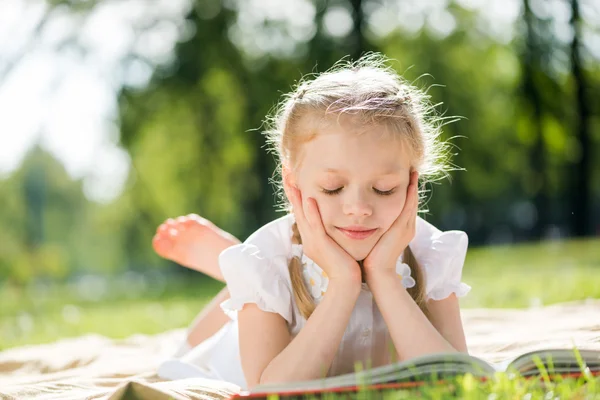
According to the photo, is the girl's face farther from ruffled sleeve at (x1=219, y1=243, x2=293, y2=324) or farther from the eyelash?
ruffled sleeve at (x1=219, y1=243, x2=293, y2=324)

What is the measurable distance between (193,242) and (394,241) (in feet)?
5.59

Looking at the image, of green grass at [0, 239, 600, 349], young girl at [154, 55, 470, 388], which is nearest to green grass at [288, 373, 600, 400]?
young girl at [154, 55, 470, 388]

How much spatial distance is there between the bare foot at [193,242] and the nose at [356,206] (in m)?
1.58

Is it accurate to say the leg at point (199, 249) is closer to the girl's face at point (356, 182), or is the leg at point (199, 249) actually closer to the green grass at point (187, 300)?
the girl's face at point (356, 182)

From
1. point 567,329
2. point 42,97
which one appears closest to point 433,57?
point 42,97

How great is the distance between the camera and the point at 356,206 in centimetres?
237

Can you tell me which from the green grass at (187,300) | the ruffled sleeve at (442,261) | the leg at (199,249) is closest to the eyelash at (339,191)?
the ruffled sleeve at (442,261)

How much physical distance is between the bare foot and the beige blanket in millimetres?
585

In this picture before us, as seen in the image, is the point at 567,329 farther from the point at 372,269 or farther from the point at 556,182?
the point at 556,182

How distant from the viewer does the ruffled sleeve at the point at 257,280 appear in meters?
2.54

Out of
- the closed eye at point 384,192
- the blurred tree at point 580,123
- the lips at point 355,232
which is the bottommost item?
the lips at point 355,232

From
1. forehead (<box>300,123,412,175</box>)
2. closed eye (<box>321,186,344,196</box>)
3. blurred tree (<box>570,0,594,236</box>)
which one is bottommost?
closed eye (<box>321,186,344,196</box>)

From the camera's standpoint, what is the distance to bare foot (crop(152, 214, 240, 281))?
3.87 meters

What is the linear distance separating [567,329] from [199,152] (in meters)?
17.2
